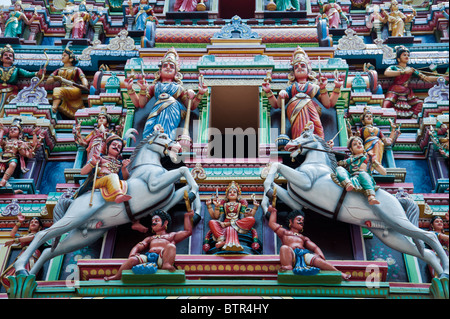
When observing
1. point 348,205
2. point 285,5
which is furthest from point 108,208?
point 285,5

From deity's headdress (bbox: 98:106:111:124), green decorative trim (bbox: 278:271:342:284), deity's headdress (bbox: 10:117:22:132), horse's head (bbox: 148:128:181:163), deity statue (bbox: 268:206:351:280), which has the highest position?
deity's headdress (bbox: 98:106:111:124)

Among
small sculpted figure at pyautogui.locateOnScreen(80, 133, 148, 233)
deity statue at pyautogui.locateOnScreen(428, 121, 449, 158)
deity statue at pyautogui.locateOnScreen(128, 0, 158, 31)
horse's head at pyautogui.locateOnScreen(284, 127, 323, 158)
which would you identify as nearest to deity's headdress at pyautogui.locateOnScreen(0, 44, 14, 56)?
deity statue at pyautogui.locateOnScreen(128, 0, 158, 31)

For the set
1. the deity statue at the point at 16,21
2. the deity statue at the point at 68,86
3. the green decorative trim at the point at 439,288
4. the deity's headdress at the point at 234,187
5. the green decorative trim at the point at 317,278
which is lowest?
the green decorative trim at the point at 439,288

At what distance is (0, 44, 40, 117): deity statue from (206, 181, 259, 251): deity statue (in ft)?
26.5

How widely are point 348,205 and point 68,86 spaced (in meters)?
9.22

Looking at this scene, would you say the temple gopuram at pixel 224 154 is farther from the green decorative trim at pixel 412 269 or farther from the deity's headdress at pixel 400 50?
the deity's headdress at pixel 400 50

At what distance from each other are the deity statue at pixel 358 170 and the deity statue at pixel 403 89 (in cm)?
389

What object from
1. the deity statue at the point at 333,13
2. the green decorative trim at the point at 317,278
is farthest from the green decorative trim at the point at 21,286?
the deity statue at the point at 333,13

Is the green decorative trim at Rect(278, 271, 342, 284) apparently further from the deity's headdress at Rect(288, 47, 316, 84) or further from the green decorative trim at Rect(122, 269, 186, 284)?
the deity's headdress at Rect(288, 47, 316, 84)

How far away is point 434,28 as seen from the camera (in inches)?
1022

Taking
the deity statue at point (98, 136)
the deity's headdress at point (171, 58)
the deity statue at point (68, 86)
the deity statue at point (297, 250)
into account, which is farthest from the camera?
the deity statue at point (68, 86)

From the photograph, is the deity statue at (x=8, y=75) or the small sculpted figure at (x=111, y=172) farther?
the deity statue at (x=8, y=75)

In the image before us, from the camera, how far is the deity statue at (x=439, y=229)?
16.3m

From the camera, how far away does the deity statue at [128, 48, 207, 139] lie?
1859 cm
